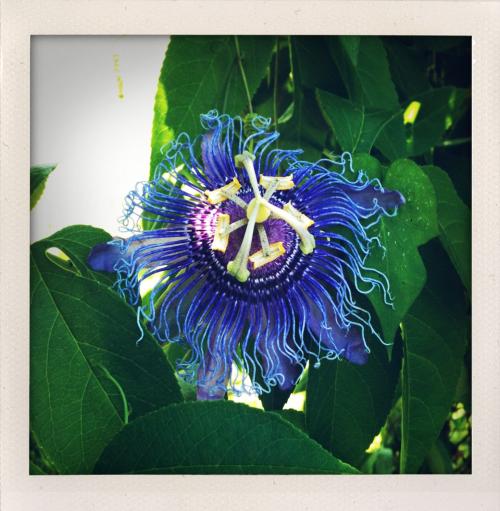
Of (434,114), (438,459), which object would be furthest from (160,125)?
(438,459)

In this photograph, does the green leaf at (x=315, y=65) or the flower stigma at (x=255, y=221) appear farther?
the green leaf at (x=315, y=65)

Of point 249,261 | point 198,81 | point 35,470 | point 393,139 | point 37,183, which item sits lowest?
point 35,470

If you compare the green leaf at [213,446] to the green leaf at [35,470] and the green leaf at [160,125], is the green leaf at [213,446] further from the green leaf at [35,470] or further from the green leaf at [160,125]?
the green leaf at [160,125]

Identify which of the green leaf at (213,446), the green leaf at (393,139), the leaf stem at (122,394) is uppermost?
the green leaf at (393,139)

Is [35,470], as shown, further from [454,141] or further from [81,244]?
[454,141]

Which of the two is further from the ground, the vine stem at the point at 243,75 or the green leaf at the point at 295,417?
the vine stem at the point at 243,75

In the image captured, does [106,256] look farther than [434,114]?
No

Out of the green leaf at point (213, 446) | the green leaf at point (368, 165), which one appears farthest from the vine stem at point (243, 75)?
the green leaf at point (213, 446)
